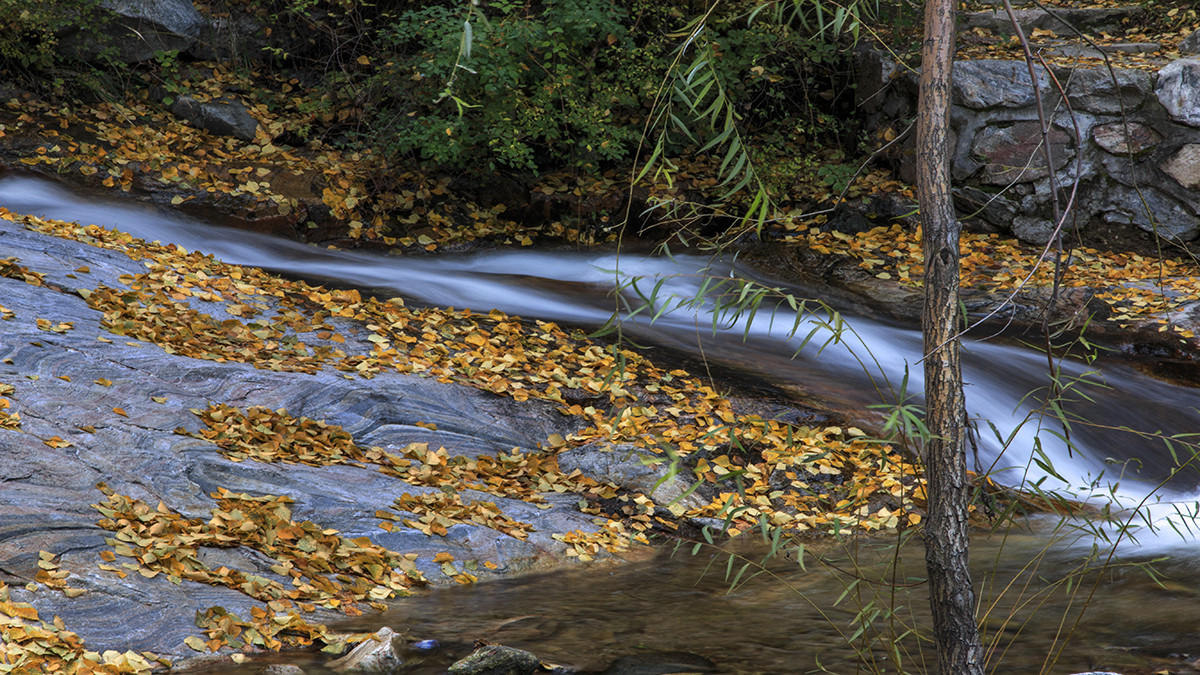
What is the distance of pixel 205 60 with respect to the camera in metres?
12.2

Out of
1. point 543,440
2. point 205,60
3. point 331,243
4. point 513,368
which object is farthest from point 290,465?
point 205,60

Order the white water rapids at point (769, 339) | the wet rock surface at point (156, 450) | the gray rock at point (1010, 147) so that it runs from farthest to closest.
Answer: the gray rock at point (1010, 147) < the white water rapids at point (769, 339) < the wet rock surface at point (156, 450)

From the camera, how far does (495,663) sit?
10.9 ft

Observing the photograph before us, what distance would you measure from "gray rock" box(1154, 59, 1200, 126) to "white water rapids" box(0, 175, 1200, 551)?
4.06 meters

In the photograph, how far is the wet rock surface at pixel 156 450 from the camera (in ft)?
11.7

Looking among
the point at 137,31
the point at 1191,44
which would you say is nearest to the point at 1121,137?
the point at 1191,44

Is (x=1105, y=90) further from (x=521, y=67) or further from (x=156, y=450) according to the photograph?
(x=156, y=450)

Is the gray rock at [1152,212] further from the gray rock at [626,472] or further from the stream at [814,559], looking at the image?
the gray rock at [626,472]

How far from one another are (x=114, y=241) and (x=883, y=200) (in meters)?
8.63

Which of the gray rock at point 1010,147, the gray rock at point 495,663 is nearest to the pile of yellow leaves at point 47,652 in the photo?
the gray rock at point 495,663

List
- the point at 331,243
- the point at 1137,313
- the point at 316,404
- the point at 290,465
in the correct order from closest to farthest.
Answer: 1. the point at 290,465
2. the point at 316,404
3. the point at 1137,313
4. the point at 331,243

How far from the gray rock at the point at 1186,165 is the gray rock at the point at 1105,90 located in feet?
2.37

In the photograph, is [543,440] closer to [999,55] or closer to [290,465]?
[290,465]

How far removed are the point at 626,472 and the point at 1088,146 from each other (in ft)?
26.5
